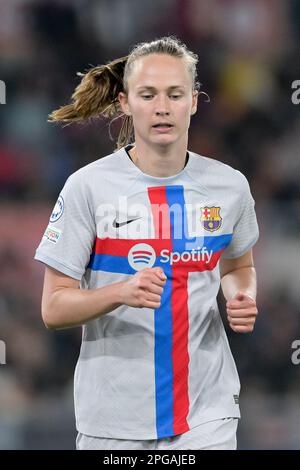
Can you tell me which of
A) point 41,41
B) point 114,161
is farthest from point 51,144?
point 114,161

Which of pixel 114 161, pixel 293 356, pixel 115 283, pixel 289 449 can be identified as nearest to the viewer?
pixel 115 283

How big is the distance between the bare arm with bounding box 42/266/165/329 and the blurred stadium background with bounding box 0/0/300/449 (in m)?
2.28

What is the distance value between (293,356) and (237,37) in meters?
2.28

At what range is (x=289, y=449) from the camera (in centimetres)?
514

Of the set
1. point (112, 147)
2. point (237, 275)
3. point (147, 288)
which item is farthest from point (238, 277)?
point (112, 147)

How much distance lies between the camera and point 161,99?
2977 millimetres

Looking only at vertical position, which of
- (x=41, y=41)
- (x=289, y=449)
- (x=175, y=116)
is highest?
(x=41, y=41)

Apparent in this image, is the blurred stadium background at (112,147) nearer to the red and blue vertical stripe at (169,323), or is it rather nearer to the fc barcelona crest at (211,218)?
the red and blue vertical stripe at (169,323)

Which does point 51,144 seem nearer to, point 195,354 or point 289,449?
point 289,449

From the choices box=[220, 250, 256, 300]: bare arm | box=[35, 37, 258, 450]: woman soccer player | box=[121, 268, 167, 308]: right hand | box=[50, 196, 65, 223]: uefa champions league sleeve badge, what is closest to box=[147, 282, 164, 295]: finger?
box=[121, 268, 167, 308]: right hand

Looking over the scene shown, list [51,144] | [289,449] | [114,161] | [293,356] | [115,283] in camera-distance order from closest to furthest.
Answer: [115,283] < [114,161] < [289,449] < [293,356] < [51,144]

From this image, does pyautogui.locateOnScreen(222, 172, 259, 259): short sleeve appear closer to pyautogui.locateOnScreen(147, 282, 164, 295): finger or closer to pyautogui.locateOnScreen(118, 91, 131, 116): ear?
pyautogui.locateOnScreen(118, 91, 131, 116): ear

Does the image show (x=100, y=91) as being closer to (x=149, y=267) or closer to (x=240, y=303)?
(x=149, y=267)

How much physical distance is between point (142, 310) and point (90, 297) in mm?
219
